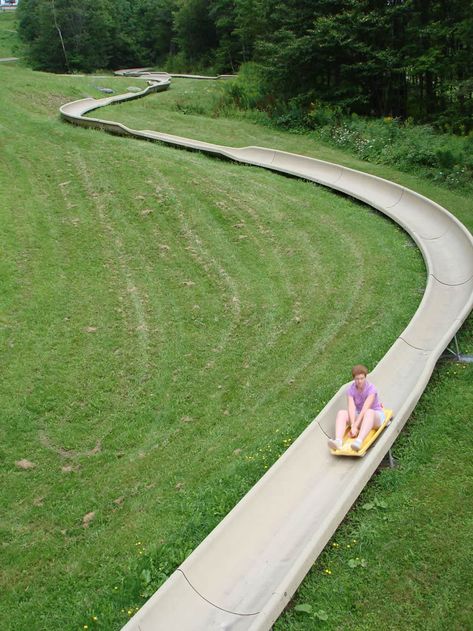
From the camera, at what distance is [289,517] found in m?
6.29

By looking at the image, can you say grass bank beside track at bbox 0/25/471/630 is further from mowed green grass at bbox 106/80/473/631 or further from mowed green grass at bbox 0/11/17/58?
mowed green grass at bbox 0/11/17/58

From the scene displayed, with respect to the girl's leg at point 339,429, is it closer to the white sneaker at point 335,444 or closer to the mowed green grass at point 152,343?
the white sneaker at point 335,444

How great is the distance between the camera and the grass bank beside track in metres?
6.54

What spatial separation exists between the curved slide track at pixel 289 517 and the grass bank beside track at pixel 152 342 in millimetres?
481

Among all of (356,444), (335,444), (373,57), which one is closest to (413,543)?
(356,444)

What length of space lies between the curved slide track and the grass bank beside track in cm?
48

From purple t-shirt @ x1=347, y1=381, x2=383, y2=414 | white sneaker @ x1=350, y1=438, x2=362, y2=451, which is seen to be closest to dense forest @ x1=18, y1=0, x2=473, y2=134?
purple t-shirt @ x1=347, y1=381, x2=383, y2=414

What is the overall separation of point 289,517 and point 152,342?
4.76m

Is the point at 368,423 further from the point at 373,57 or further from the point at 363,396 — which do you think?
the point at 373,57

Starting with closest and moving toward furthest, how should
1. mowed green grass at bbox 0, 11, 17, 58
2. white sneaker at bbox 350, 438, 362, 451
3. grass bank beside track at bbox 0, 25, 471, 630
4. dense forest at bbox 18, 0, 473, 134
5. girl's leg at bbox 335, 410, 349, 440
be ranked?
grass bank beside track at bbox 0, 25, 471, 630
white sneaker at bbox 350, 438, 362, 451
girl's leg at bbox 335, 410, 349, 440
dense forest at bbox 18, 0, 473, 134
mowed green grass at bbox 0, 11, 17, 58

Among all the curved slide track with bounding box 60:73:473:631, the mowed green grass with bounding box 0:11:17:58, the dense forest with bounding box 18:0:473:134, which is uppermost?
the mowed green grass with bounding box 0:11:17:58

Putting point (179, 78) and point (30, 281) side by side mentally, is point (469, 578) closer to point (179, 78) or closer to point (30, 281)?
point (30, 281)

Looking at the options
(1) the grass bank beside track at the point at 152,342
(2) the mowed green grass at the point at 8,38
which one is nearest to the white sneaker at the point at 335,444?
(1) the grass bank beside track at the point at 152,342

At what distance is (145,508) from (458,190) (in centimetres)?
1328
